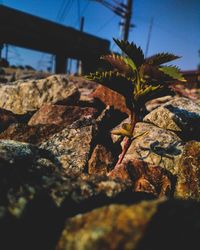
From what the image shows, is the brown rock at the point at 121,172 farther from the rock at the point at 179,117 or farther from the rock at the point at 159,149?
the rock at the point at 179,117

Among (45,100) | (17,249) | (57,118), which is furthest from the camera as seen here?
(45,100)

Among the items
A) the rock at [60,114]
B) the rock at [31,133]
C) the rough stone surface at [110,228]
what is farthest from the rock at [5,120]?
the rough stone surface at [110,228]

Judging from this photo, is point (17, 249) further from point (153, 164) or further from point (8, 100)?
point (8, 100)

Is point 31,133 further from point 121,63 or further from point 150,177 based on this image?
point 150,177

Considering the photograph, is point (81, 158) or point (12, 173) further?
point (81, 158)

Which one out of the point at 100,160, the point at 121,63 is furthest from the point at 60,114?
the point at 121,63

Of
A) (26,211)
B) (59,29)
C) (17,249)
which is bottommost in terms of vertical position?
(17,249)

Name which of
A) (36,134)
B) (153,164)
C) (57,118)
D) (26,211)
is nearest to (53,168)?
(26,211)
